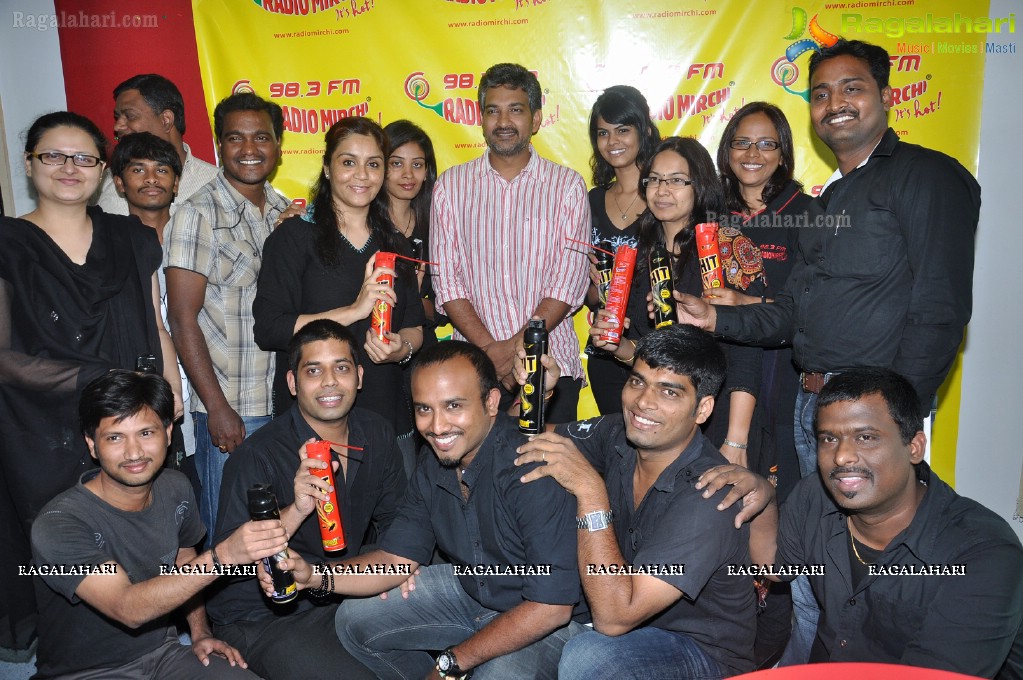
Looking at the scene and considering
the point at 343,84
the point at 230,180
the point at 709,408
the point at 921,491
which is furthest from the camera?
the point at 343,84

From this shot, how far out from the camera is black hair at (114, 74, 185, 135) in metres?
4.42

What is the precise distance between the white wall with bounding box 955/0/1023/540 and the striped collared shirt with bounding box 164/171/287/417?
13.2ft

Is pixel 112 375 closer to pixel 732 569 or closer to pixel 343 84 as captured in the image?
pixel 732 569

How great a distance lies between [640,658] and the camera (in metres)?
2.41

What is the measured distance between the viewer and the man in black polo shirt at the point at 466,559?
254 cm

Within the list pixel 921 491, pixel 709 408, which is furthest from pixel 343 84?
pixel 921 491

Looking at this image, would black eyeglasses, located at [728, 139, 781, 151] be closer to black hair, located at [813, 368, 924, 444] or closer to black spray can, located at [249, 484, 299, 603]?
black hair, located at [813, 368, 924, 444]

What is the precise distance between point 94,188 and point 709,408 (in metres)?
2.52

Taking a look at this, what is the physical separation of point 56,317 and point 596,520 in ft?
7.31

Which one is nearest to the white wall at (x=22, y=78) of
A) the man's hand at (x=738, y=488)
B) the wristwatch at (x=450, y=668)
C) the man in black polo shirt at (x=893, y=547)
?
the wristwatch at (x=450, y=668)

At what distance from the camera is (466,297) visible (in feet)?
12.8

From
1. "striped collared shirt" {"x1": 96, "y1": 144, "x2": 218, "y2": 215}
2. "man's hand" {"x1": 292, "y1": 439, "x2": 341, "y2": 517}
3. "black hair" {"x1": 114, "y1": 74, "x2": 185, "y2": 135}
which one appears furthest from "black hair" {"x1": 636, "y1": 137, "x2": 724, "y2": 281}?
"black hair" {"x1": 114, "y1": 74, "x2": 185, "y2": 135}

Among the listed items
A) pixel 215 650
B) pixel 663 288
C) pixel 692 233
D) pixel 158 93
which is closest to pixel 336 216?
pixel 663 288

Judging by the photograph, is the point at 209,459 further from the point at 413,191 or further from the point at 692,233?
the point at 692,233
